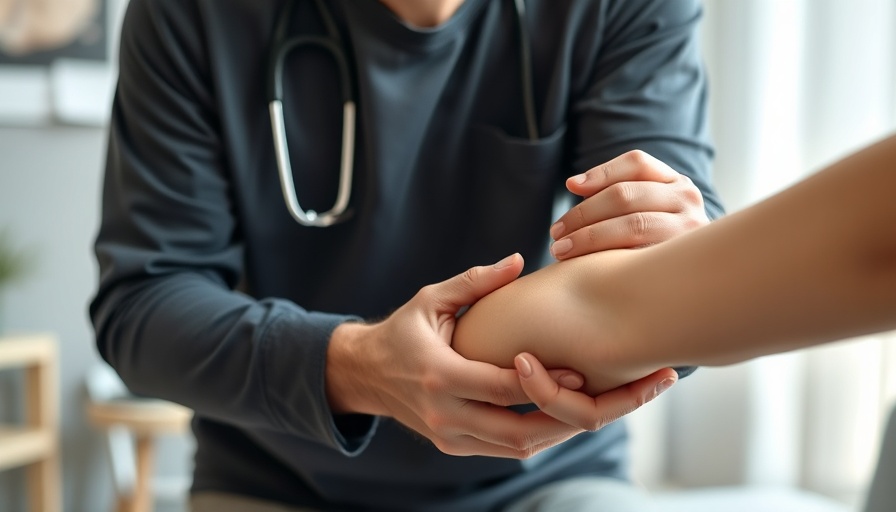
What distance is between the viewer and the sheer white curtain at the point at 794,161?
2.34 meters

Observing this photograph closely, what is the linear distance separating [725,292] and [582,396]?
0.17 metres

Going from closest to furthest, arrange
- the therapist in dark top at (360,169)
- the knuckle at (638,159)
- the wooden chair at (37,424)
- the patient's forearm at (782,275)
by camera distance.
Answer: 1. the patient's forearm at (782,275)
2. the knuckle at (638,159)
3. the therapist in dark top at (360,169)
4. the wooden chair at (37,424)

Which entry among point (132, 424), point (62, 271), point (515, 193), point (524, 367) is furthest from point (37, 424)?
point (524, 367)

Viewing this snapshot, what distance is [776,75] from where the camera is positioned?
243 cm

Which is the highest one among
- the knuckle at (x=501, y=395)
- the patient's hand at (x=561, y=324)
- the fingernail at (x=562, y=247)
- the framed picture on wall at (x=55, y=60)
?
the framed picture on wall at (x=55, y=60)

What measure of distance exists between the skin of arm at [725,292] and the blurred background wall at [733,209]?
1.78 metres

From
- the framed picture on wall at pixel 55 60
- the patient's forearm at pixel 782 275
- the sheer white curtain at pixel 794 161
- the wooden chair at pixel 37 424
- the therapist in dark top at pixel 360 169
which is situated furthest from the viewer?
the framed picture on wall at pixel 55 60

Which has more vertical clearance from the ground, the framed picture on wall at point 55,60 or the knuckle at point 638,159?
the framed picture on wall at point 55,60

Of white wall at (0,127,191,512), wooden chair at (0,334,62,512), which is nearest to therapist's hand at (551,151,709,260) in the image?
wooden chair at (0,334,62,512)

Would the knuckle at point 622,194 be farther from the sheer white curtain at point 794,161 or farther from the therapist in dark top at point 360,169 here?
the sheer white curtain at point 794,161

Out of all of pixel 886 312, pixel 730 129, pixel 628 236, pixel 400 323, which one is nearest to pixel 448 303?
pixel 400 323

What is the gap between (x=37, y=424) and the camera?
256 centimetres

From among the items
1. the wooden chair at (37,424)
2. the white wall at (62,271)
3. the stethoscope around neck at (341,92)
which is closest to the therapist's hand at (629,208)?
the stethoscope around neck at (341,92)

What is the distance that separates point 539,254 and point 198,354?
41cm
